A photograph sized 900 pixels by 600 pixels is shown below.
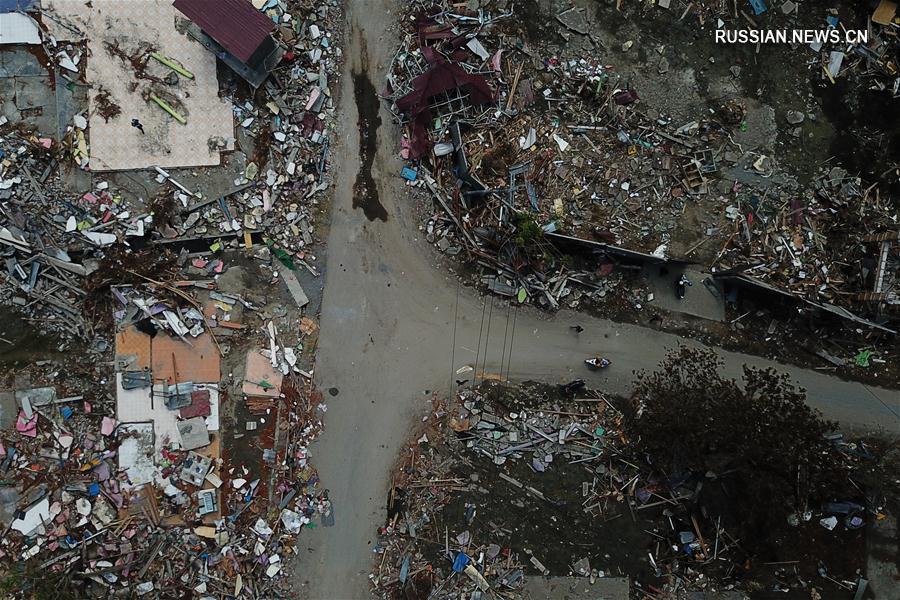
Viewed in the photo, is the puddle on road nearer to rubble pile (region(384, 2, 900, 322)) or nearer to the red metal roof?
rubble pile (region(384, 2, 900, 322))

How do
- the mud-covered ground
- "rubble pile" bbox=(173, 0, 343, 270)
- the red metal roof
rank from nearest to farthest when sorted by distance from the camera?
1. the red metal roof
2. "rubble pile" bbox=(173, 0, 343, 270)
3. the mud-covered ground

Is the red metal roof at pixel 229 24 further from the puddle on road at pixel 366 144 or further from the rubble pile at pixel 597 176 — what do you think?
the rubble pile at pixel 597 176

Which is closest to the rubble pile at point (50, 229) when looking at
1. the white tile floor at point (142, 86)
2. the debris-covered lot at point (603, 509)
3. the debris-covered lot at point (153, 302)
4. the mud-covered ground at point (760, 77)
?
the debris-covered lot at point (153, 302)

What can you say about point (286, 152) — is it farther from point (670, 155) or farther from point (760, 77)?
point (760, 77)

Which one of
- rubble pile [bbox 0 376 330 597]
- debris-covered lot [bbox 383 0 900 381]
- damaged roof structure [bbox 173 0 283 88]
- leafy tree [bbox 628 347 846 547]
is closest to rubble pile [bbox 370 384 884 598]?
leafy tree [bbox 628 347 846 547]

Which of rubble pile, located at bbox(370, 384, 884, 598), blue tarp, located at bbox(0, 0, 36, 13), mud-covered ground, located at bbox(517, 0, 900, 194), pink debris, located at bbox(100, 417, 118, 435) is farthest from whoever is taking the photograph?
mud-covered ground, located at bbox(517, 0, 900, 194)

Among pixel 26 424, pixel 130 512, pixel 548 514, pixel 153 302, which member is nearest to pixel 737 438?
pixel 548 514
